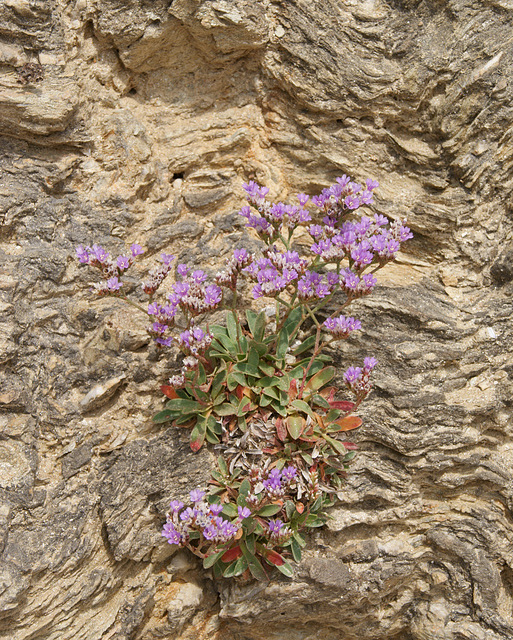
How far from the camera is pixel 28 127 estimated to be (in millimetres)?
4727

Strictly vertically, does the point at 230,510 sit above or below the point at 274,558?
above

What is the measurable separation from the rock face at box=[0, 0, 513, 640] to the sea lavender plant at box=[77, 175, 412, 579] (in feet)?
0.88

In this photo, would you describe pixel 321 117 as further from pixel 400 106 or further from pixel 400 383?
pixel 400 383

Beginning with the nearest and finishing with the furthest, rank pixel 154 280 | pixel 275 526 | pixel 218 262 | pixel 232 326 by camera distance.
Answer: pixel 275 526
pixel 154 280
pixel 232 326
pixel 218 262

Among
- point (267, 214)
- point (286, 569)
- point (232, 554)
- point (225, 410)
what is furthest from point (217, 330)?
point (286, 569)

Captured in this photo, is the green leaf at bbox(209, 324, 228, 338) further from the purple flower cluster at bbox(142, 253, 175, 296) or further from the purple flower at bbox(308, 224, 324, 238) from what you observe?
the purple flower at bbox(308, 224, 324, 238)

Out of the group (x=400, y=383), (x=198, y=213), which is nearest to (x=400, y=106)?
(x=198, y=213)

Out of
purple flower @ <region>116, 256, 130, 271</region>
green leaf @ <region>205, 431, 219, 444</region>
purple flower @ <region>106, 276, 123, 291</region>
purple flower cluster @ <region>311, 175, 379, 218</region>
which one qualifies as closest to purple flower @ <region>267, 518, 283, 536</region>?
green leaf @ <region>205, 431, 219, 444</region>

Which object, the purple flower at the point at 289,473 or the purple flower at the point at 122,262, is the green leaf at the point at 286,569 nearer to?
the purple flower at the point at 289,473

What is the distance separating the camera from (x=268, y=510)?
13.8ft

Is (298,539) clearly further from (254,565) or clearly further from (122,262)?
(122,262)

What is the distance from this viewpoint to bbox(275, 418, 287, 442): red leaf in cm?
442

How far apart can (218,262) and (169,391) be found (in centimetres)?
138

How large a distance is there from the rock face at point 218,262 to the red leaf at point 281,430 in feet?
2.19
